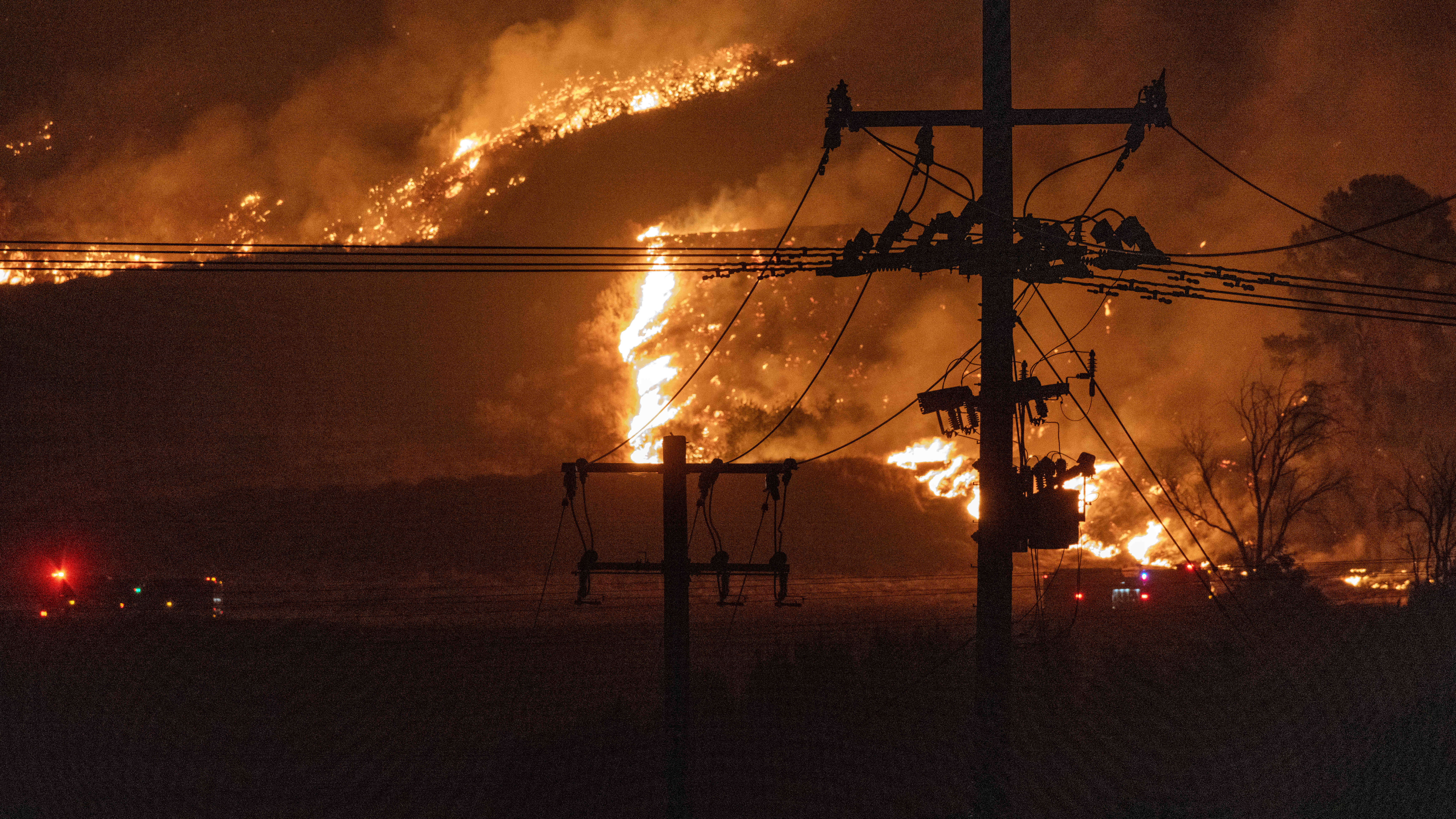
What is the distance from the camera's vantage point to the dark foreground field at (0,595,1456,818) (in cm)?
2312

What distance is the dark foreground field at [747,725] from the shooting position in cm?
2312

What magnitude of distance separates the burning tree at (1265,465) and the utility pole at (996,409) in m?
39.4

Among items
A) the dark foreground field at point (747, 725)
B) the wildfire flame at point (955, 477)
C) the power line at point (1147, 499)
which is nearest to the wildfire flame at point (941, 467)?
the wildfire flame at point (955, 477)

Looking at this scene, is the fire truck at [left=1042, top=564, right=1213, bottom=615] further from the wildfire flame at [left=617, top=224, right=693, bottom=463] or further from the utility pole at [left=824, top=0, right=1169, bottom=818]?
the wildfire flame at [left=617, top=224, right=693, bottom=463]

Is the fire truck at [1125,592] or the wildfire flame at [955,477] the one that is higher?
the wildfire flame at [955,477]

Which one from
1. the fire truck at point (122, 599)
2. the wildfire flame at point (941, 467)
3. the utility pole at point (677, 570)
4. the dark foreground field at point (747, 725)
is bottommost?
the dark foreground field at point (747, 725)

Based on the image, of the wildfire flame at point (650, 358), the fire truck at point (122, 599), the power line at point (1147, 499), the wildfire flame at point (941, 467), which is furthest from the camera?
the wildfire flame at point (650, 358)

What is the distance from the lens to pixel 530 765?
82.0ft

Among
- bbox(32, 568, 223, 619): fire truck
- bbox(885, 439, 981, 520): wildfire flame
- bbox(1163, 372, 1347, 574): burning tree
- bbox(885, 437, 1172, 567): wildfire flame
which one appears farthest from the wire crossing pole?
bbox(885, 439, 981, 520): wildfire flame

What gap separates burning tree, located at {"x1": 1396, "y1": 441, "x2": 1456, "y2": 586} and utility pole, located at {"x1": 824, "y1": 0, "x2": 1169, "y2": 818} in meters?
36.7

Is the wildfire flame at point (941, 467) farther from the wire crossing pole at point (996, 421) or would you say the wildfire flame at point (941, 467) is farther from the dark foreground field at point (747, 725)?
the wire crossing pole at point (996, 421)

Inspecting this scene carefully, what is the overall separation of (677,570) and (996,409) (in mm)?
5616

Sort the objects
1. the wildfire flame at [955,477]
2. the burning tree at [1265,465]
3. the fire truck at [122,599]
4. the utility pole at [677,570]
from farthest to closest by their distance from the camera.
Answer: the wildfire flame at [955,477] < the burning tree at [1265,465] < the fire truck at [122,599] < the utility pole at [677,570]

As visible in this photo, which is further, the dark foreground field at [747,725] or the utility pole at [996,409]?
the dark foreground field at [747,725]
